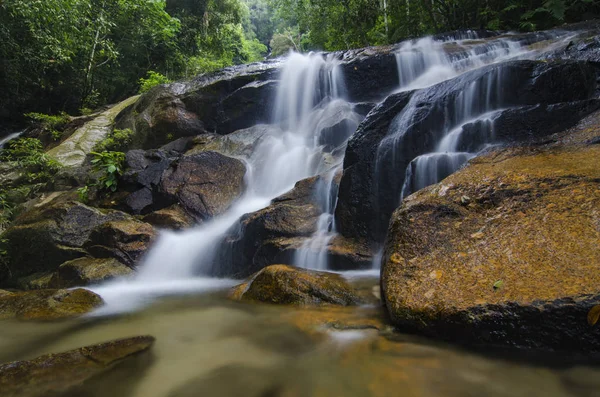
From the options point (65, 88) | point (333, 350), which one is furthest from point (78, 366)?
point (65, 88)

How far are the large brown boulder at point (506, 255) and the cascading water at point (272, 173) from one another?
275 centimetres

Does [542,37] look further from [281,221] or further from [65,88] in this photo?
[65,88]

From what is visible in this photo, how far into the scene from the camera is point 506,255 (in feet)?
8.11

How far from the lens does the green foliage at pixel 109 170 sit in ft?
27.8

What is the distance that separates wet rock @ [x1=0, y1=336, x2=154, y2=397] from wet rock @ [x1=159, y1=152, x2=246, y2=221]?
5.42 m

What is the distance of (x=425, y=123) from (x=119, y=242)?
19.8 feet

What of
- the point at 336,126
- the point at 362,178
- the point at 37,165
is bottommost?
the point at 362,178

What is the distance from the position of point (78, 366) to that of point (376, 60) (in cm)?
1035

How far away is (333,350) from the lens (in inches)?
94.2

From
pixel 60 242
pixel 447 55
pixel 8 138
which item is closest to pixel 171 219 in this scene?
pixel 60 242

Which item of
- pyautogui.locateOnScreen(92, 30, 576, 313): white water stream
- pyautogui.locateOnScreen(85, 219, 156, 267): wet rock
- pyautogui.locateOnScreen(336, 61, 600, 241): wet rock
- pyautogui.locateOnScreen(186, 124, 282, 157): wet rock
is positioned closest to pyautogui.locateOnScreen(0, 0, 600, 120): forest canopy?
pyautogui.locateOnScreen(92, 30, 576, 313): white water stream

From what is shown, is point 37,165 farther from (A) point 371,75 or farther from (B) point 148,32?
(A) point 371,75

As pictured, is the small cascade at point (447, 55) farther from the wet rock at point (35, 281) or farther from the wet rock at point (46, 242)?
the wet rock at point (35, 281)

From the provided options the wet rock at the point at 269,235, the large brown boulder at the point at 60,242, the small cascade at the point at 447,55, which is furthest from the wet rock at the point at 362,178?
the small cascade at the point at 447,55
